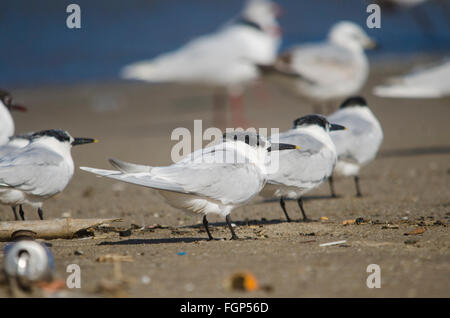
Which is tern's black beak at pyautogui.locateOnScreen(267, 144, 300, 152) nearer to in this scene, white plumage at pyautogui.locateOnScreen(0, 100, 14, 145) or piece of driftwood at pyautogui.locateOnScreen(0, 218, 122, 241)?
piece of driftwood at pyautogui.locateOnScreen(0, 218, 122, 241)

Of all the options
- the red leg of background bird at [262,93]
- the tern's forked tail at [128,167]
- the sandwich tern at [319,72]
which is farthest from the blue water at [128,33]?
the tern's forked tail at [128,167]

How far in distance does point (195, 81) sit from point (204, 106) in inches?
187

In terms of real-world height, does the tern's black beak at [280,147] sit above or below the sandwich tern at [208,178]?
above

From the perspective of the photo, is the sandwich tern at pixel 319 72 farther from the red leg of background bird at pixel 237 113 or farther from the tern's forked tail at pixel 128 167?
the tern's forked tail at pixel 128 167

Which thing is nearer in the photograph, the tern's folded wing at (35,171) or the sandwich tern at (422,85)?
the tern's folded wing at (35,171)

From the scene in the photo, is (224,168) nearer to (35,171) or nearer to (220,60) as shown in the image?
(35,171)

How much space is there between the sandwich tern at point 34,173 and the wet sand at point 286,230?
2.46 feet

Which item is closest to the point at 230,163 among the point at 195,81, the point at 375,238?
the point at 375,238

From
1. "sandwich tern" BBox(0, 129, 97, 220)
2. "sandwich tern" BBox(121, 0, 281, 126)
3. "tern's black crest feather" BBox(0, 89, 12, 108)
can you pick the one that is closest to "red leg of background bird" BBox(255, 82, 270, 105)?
"sandwich tern" BBox(121, 0, 281, 126)

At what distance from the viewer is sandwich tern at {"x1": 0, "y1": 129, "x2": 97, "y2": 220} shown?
547 centimetres

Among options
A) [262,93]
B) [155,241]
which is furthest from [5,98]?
[262,93]

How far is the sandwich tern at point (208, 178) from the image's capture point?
4523mm

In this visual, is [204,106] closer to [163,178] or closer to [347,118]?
[347,118]

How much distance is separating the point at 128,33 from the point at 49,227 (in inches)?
913
